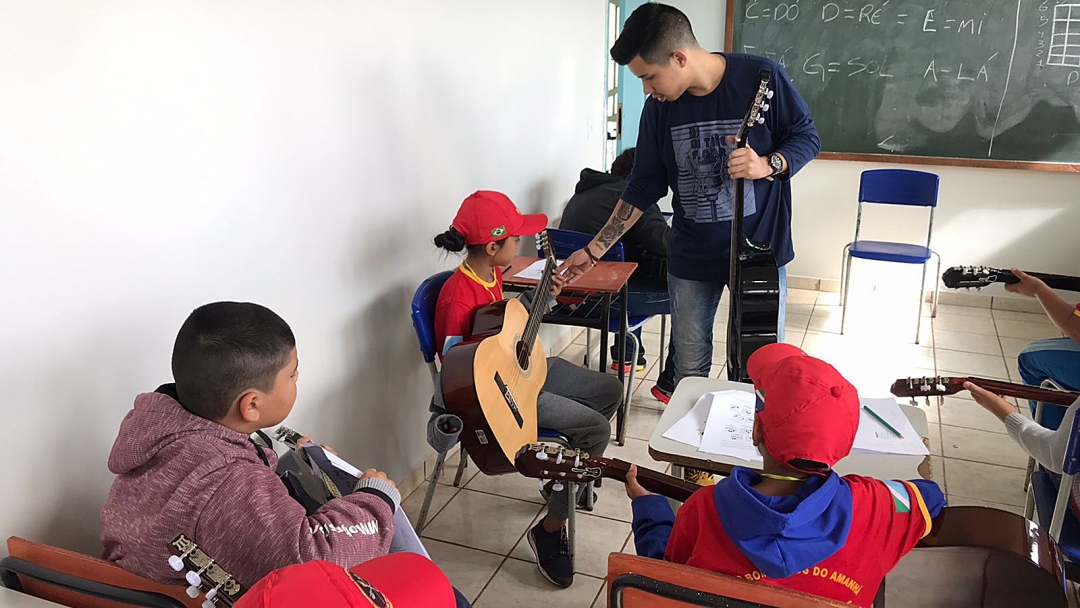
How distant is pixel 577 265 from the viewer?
98.8 inches

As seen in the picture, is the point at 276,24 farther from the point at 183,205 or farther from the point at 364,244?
the point at 364,244

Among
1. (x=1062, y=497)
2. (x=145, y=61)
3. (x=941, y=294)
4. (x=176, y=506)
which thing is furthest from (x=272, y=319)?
(x=941, y=294)

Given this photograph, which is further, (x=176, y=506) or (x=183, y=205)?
(x=183, y=205)

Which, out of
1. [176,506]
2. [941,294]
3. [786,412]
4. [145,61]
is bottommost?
[941,294]

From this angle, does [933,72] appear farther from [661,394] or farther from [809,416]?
[809,416]

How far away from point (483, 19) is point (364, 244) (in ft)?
3.58

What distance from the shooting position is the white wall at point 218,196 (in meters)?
1.38

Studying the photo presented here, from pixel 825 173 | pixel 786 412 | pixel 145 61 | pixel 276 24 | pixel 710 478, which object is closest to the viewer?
pixel 786 412

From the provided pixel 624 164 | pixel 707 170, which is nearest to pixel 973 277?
pixel 707 170

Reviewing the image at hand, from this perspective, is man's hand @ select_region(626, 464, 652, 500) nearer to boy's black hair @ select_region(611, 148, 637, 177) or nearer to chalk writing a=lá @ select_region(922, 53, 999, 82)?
boy's black hair @ select_region(611, 148, 637, 177)

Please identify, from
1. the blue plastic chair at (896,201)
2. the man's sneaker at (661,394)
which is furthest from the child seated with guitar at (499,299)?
the blue plastic chair at (896,201)

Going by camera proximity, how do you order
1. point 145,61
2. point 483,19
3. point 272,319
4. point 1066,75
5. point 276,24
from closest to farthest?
point 272,319 < point 145,61 < point 276,24 < point 483,19 < point 1066,75

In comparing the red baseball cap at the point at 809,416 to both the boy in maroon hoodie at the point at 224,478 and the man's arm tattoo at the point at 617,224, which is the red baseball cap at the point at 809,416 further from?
the man's arm tattoo at the point at 617,224

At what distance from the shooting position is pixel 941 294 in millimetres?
4812
